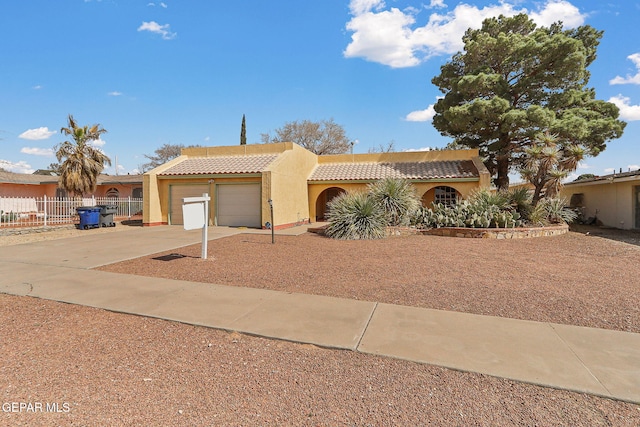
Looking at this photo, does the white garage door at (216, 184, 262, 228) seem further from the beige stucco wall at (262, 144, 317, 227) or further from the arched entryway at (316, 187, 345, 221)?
the arched entryway at (316, 187, 345, 221)

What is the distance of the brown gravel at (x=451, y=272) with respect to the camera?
5234 mm

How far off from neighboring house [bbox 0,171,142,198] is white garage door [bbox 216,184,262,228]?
18.1 meters

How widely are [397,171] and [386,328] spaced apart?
1723 centimetres

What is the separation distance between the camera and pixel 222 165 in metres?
19.4

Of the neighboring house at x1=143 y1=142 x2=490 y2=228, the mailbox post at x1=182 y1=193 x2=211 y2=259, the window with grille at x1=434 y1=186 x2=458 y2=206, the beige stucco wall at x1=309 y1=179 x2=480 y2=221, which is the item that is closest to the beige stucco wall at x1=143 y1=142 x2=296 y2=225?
the neighboring house at x1=143 y1=142 x2=490 y2=228

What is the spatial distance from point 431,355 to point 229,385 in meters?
2.12

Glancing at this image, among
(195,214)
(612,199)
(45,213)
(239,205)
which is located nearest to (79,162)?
(45,213)

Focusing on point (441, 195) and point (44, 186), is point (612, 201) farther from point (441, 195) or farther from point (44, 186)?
point (44, 186)

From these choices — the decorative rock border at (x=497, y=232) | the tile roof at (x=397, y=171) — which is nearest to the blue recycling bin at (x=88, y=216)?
the tile roof at (x=397, y=171)

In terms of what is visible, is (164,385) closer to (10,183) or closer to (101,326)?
(101,326)

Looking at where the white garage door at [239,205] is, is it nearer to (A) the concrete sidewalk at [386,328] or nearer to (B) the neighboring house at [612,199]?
(A) the concrete sidewalk at [386,328]

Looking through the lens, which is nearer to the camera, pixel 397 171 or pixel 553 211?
pixel 553 211

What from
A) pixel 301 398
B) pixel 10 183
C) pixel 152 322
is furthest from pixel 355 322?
pixel 10 183

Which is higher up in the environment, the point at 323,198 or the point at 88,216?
the point at 323,198
